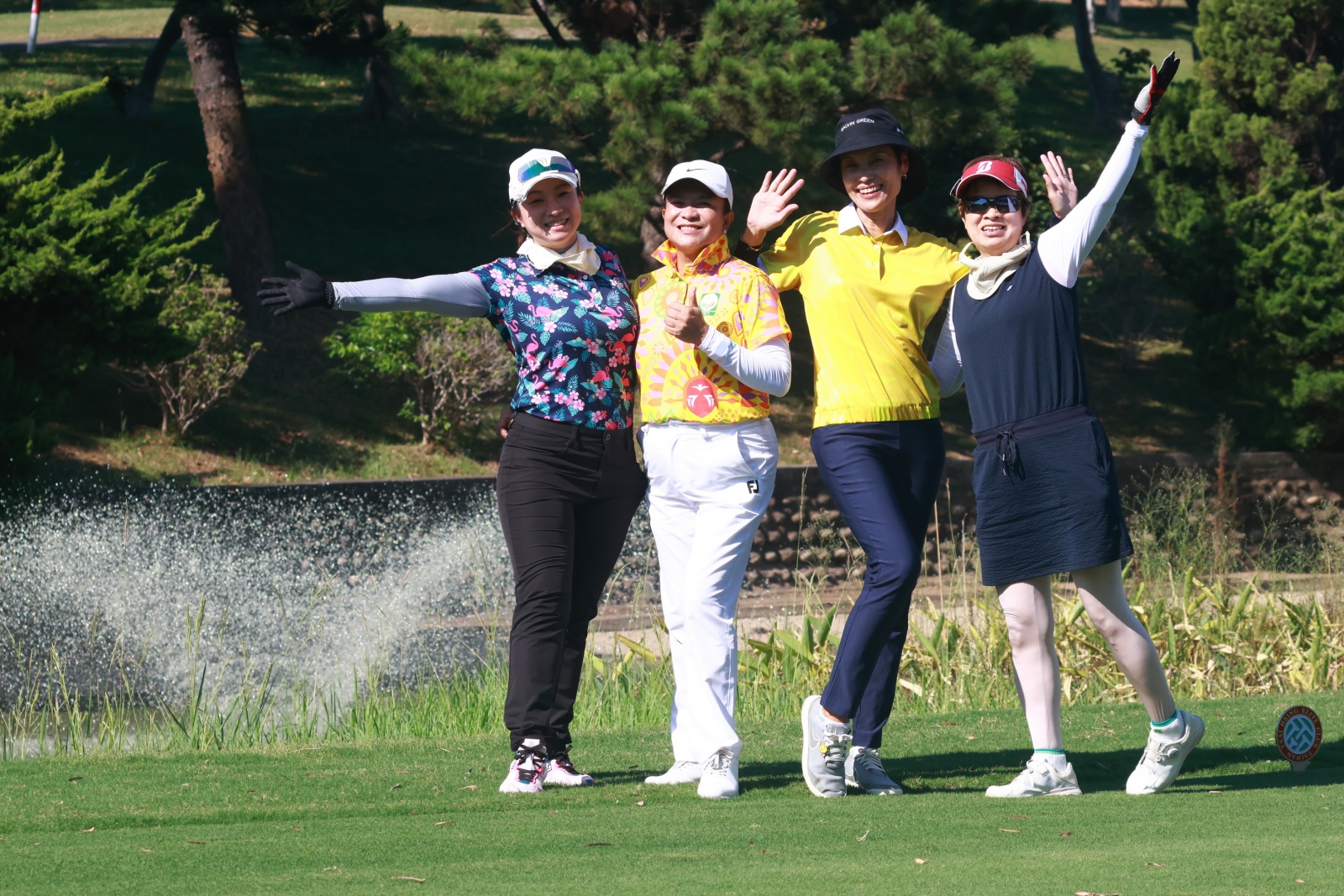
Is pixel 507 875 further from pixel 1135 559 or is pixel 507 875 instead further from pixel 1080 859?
pixel 1135 559

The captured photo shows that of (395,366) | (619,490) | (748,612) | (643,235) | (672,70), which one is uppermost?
(672,70)

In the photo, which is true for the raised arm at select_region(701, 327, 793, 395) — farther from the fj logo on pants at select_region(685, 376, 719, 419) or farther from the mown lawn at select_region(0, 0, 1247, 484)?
the mown lawn at select_region(0, 0, 1247, 484)

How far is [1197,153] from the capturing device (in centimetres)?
1920

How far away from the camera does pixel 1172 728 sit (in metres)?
3.80

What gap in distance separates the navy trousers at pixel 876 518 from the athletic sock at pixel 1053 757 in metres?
0.46

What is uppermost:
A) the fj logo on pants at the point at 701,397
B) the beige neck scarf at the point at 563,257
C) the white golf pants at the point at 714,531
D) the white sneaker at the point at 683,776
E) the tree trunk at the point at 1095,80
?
the tree trunk at the point at 1095,80

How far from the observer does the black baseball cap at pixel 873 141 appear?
401 centimetres

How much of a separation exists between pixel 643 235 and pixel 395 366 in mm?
3659

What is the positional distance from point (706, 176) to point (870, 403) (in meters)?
0.79

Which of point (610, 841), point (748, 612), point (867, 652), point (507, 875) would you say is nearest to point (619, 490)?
point (867, 652)

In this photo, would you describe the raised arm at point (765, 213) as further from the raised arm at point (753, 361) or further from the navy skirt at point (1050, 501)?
the navy skirt at point (1050, 501)

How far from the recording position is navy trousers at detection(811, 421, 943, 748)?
3816 millimetres

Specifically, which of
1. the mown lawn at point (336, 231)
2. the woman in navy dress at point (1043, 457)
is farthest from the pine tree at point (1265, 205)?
the woman in navy dress at point (1043, 457)

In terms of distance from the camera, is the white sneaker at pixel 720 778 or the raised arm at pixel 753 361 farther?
the white sneaker at pixel 720 778
